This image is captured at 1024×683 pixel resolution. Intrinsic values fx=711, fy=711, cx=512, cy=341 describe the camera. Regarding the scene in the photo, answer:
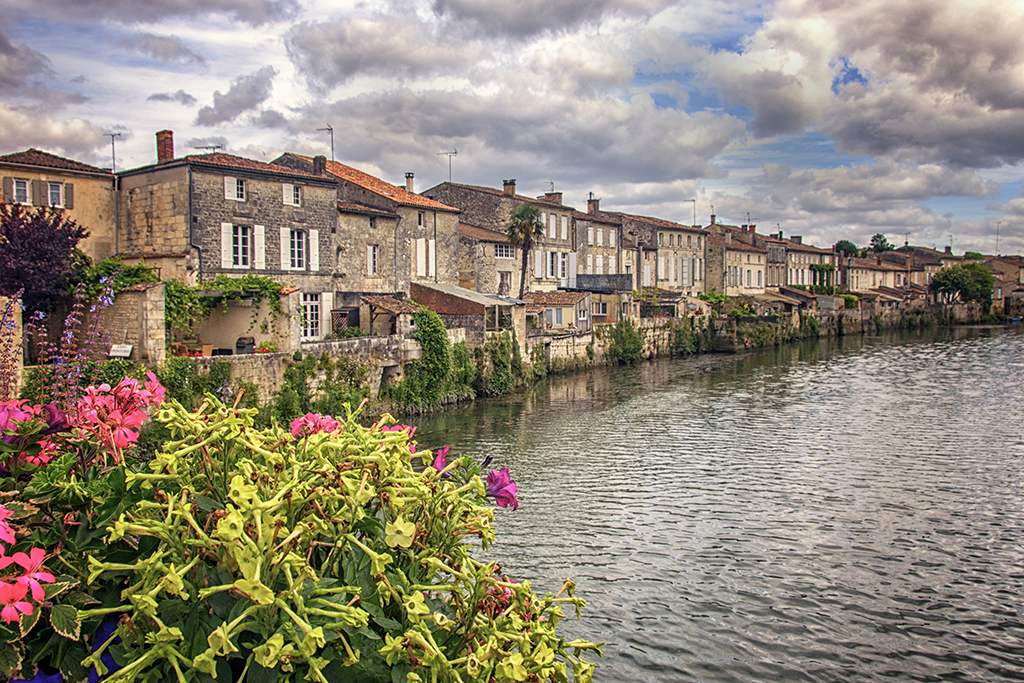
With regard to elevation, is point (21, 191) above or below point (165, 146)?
below

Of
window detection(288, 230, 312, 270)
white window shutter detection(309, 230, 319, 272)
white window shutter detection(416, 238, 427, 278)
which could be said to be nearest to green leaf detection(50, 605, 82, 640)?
window detection(288, 230, 312, 270)

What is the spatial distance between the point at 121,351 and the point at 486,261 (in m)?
24.5

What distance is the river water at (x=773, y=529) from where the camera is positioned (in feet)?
32.4

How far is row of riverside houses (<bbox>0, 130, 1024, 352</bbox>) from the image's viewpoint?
26.5m

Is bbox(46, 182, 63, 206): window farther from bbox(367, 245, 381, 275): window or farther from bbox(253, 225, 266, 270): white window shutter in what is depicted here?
bbox(367, 245, 381, 275): window

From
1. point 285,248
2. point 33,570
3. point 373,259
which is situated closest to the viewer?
point 33,570

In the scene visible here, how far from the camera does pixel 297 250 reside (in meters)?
29.8

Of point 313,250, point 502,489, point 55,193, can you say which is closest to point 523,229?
point 313,250

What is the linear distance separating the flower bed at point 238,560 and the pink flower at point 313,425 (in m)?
0.04

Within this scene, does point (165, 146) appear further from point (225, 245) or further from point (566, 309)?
point (566, 309)

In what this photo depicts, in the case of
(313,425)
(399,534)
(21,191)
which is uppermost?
(21,191)

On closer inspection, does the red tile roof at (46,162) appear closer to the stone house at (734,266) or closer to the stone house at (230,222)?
the stone house at (230,222)

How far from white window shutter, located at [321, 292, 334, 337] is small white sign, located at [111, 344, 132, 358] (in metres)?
11.2

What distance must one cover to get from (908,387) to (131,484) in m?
36.5
